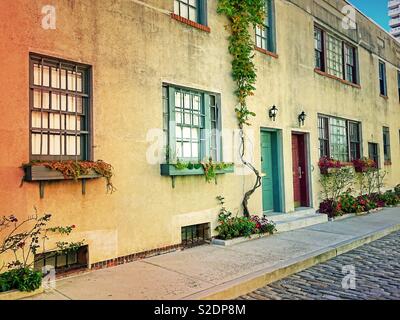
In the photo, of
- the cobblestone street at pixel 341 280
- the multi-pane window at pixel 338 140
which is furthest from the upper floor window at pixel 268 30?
the cobblestone street at pixel 341 280

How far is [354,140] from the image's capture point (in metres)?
13.6

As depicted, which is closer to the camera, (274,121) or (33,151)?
(33,151)

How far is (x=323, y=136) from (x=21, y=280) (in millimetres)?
10016

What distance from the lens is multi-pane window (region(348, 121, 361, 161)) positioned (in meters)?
13.4

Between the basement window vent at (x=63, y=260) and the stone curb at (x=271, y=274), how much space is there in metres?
2.07

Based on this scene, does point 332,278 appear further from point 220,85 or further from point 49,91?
point 49,91

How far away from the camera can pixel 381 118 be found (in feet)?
51.3

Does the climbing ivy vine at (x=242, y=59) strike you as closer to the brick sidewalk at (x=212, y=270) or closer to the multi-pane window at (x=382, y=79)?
the brick sidewalk at (x=212, y=270)

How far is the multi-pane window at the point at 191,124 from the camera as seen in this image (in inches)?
272

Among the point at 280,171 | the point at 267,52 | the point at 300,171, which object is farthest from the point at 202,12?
the point at 300,171

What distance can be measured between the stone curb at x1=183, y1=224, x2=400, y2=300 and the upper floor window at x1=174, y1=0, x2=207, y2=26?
17.4 feet

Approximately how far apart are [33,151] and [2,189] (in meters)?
0.72

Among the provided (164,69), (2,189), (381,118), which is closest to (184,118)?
(164,69)

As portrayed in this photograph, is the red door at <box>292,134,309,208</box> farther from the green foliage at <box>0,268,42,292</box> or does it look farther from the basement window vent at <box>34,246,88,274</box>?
the green foliage at <box>0,268,42,292</box>
